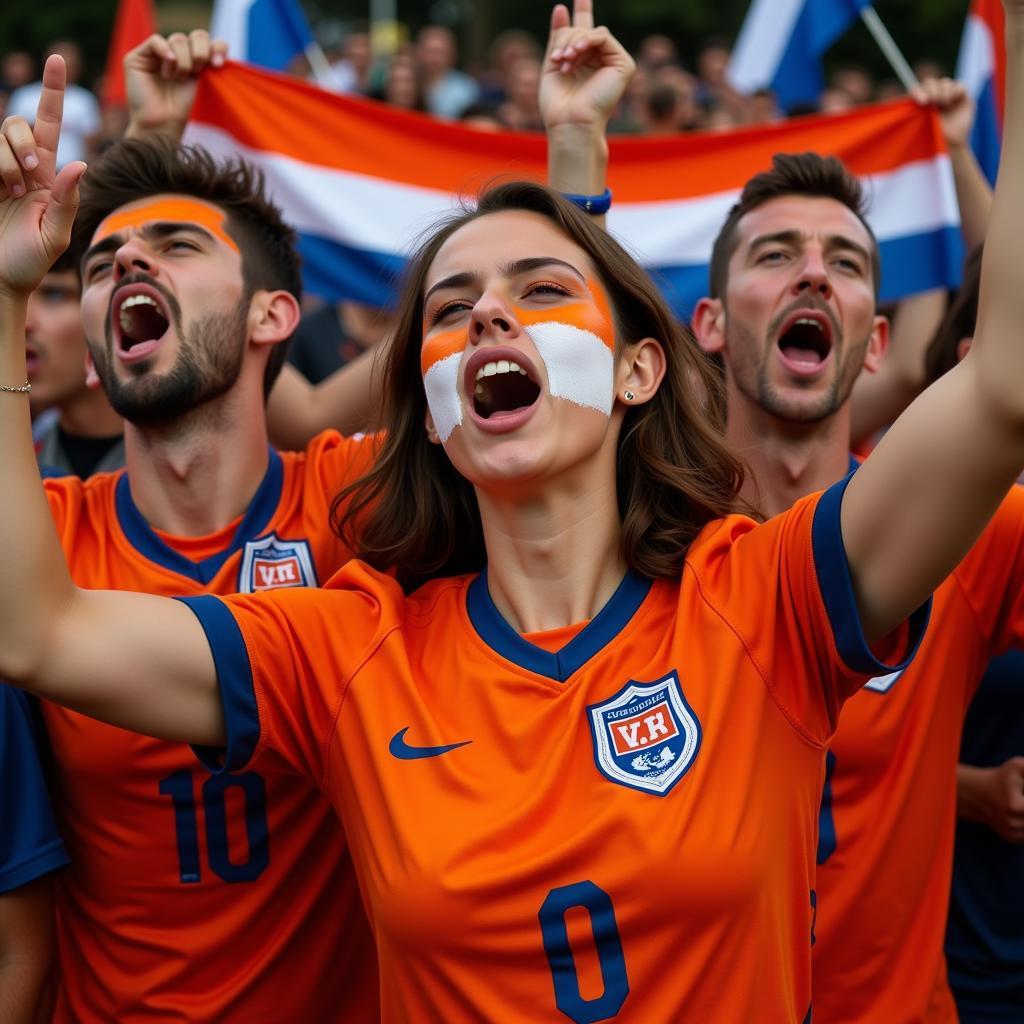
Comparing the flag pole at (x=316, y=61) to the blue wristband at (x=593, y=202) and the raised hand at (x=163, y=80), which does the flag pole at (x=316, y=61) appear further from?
the blue wristband at (x=593, y=202)

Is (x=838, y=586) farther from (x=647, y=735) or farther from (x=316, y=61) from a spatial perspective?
(x=316, y=61)

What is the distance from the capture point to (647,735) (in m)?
2.38

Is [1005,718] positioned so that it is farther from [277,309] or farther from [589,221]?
[277,309]

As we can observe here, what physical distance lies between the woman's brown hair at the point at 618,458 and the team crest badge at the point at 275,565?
0.71 ft

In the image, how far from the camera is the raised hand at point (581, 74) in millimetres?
3752

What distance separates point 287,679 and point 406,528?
1.62 ft

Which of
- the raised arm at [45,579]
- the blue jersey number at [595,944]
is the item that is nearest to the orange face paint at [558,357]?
the raised arm at [45,579]

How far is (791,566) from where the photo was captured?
237 cm

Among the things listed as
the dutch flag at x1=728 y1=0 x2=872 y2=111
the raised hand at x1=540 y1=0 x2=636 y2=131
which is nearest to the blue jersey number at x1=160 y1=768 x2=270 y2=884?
the raised hand at x1=540 y1=0 x2=636 y2=131

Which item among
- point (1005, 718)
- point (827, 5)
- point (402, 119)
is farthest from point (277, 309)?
point (827, 5)

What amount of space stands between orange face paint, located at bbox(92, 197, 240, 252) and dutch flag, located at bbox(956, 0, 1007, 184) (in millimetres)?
3229

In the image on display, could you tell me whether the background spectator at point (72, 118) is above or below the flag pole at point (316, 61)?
below

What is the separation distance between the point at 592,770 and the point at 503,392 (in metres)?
0.91

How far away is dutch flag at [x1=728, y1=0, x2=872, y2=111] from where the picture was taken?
256 inches
